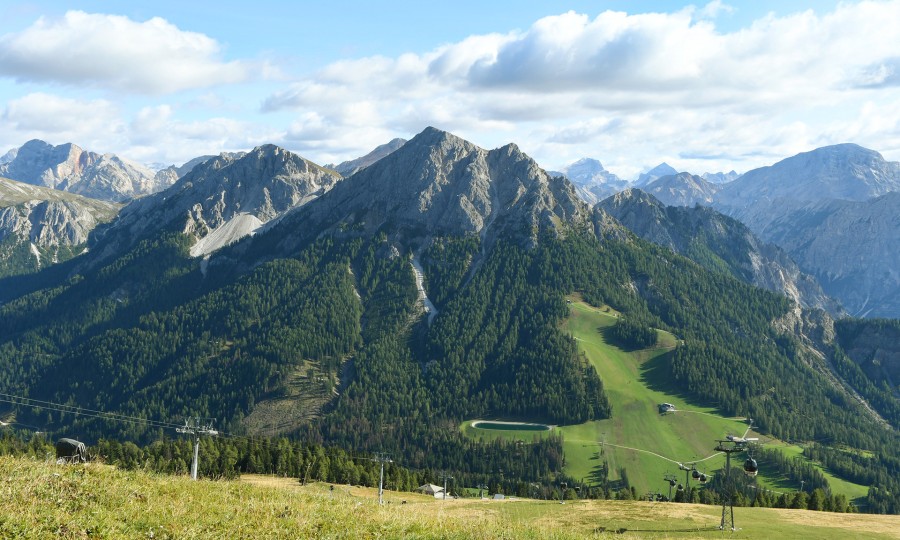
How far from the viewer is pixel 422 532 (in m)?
24.9

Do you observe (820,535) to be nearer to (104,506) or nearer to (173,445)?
(104,506)

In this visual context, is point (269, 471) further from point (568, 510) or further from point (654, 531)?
point (654, 531)

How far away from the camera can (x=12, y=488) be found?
2220cm

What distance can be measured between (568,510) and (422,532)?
47374mm

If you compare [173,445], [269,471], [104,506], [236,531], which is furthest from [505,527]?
[173,445]

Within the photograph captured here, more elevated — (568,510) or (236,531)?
(236,531)

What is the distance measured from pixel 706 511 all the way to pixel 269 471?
324 ft

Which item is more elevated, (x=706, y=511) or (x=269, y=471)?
(x=706, y=511)

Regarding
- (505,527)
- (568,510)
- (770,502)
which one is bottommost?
(770,502)

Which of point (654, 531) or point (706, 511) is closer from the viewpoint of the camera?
point (654, 531)

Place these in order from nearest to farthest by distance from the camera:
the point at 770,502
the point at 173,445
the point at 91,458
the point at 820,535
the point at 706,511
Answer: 1. the point at 91,458
2. the point at 820,535
3. the point at 706,511
4. the point at 770,502
5. the point at 173,445

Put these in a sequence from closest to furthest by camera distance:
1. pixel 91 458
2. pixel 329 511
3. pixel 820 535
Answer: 1. pixel 329 511
2. pixel 91 458
3. pixel 820 535

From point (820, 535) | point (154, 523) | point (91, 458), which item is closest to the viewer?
point (154, 523)

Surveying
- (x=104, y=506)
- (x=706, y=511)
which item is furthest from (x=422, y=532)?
(x=706, y=511)
